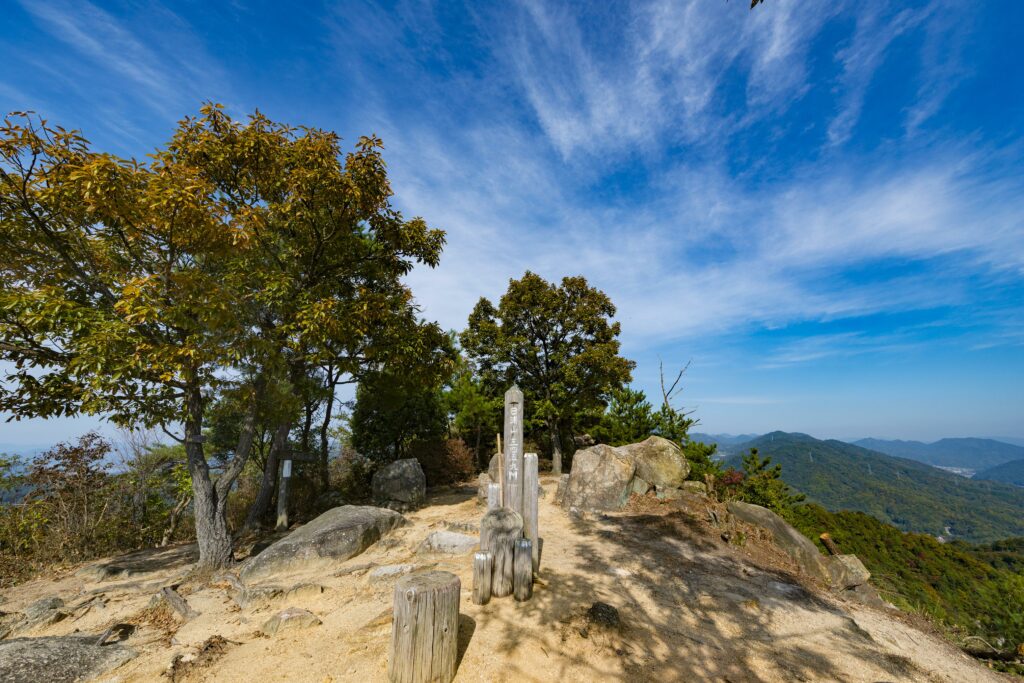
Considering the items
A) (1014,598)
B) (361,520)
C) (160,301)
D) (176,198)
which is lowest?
(1014,598)

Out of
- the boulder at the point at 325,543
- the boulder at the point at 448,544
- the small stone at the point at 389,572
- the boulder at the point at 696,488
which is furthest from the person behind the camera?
the boulder at the point at 696,488

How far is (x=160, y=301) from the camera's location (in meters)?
6.11

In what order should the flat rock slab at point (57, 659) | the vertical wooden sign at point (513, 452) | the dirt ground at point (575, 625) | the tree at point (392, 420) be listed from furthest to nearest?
the tree at point (392, 420) → the vertical wooden sign at point (513, 452) → the dirt ground at point (575, 625) → the flat rock slab at point (57, 659)

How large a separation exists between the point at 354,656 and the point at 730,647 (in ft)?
14.1

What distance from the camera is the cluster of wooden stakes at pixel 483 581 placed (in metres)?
3.64

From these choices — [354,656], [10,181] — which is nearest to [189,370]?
[10,181]

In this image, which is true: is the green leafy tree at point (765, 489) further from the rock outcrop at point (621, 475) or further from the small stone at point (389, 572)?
the small stone at point (389, 572)

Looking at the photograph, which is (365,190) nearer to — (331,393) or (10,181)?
(10,181)

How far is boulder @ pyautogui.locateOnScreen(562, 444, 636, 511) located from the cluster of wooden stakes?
395 centimetres

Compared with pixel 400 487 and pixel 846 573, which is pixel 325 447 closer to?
pixel 400 487

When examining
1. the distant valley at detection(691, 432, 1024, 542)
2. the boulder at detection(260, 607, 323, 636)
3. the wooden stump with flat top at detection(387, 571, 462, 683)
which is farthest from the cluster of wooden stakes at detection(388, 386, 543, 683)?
the distant valley at detection(691, 432, 1024, 542)

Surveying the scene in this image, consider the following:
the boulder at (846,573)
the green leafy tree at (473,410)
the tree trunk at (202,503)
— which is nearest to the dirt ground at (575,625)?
the tree trunk at (202,503)

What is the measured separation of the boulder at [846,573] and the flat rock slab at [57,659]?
11.2 m

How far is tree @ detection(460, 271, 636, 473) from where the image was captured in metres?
16.6
